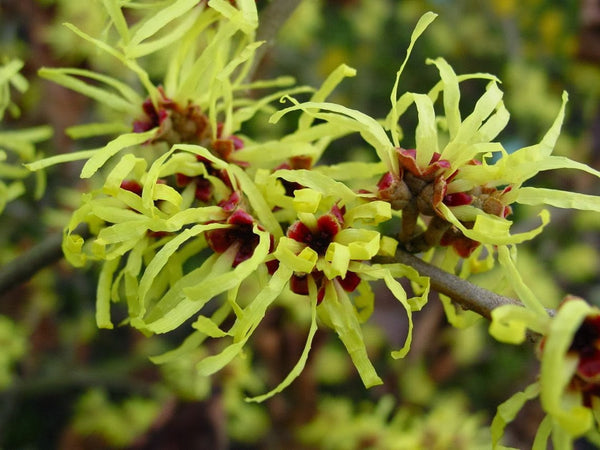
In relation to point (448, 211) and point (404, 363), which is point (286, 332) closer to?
point (404, 363)

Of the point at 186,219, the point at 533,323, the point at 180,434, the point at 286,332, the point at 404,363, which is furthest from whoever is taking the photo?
the point at 404,363

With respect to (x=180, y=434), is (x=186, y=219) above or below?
above

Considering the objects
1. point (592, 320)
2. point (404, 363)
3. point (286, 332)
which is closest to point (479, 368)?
point (404, 363)

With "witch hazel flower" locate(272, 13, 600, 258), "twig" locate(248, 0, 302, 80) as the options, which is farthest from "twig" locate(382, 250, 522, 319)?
"twig" locate(248, 0, 302, 80)

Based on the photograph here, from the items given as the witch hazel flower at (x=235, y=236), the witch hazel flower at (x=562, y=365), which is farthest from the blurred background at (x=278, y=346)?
the witch hazel flower at (x=562, y=365)

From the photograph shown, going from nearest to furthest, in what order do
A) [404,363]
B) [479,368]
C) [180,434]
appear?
[180,434] → [404,363] → [479,368]

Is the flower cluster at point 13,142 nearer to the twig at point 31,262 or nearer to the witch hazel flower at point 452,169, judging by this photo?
the twig at point 31,262

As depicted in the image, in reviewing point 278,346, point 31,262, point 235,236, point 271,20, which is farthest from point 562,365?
point 278,346
